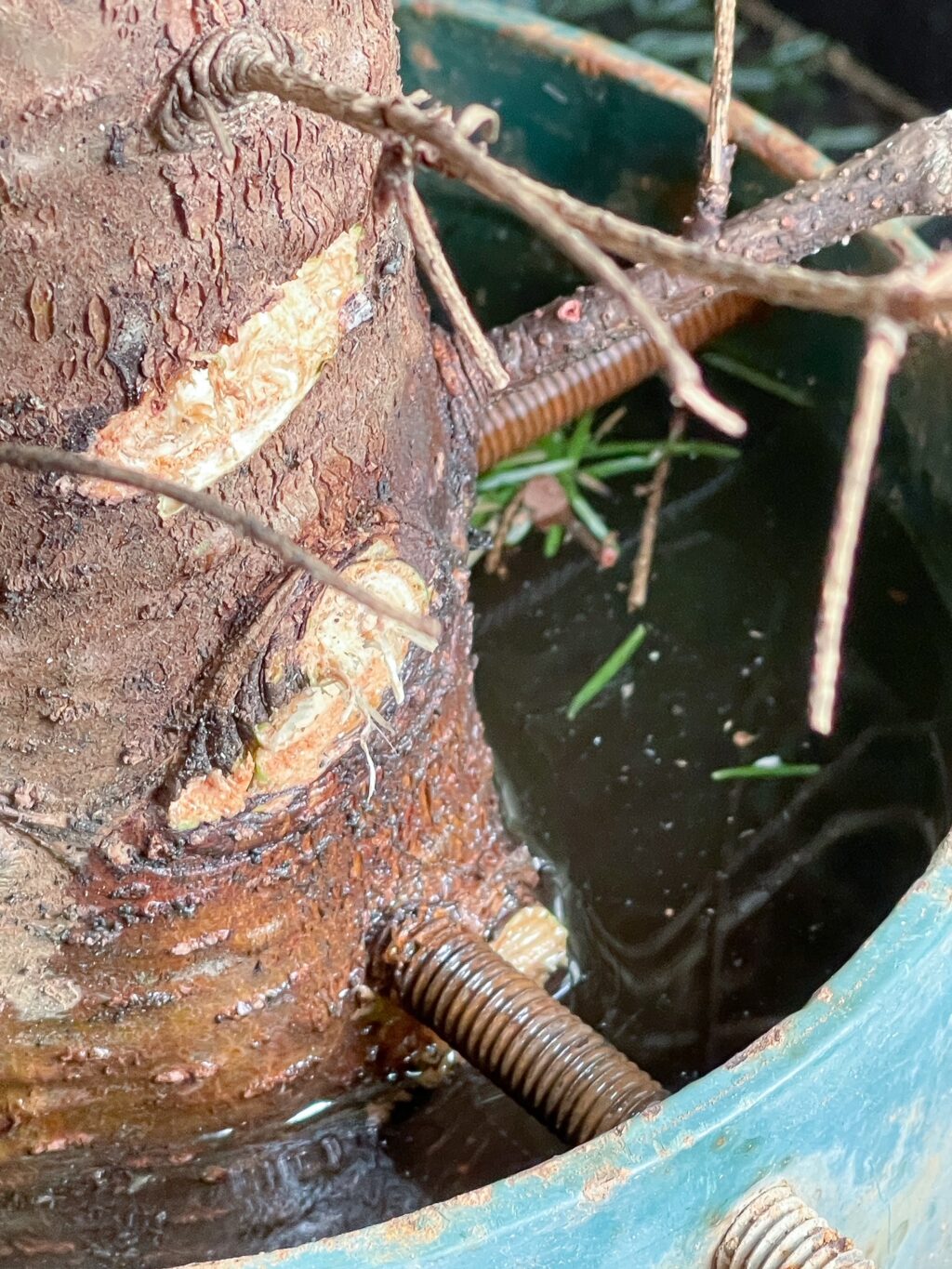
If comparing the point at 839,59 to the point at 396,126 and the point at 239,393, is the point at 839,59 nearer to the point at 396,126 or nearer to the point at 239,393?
the point at 239,393

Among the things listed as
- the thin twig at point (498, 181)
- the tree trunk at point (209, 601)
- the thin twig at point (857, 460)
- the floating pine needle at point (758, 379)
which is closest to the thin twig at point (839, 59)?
the floating pine needle at point (758, 379)

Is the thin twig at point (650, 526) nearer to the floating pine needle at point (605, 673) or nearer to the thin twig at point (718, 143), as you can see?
the floating pine needle at point (605, 673)

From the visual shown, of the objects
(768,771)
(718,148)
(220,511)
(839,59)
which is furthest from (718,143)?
(839,59)

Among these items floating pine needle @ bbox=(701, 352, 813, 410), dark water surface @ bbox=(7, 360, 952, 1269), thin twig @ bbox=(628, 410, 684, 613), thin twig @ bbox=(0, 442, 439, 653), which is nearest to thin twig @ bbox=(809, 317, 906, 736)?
thin twig @ bbox=(0, 442, 439, 653)

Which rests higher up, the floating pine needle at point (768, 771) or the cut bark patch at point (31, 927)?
the floating pine needle at point (768, 771)

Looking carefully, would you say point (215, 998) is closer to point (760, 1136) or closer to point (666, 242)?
point (760, 1136)

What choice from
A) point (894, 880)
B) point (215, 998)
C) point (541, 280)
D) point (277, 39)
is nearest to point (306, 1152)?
point (215, 998)
